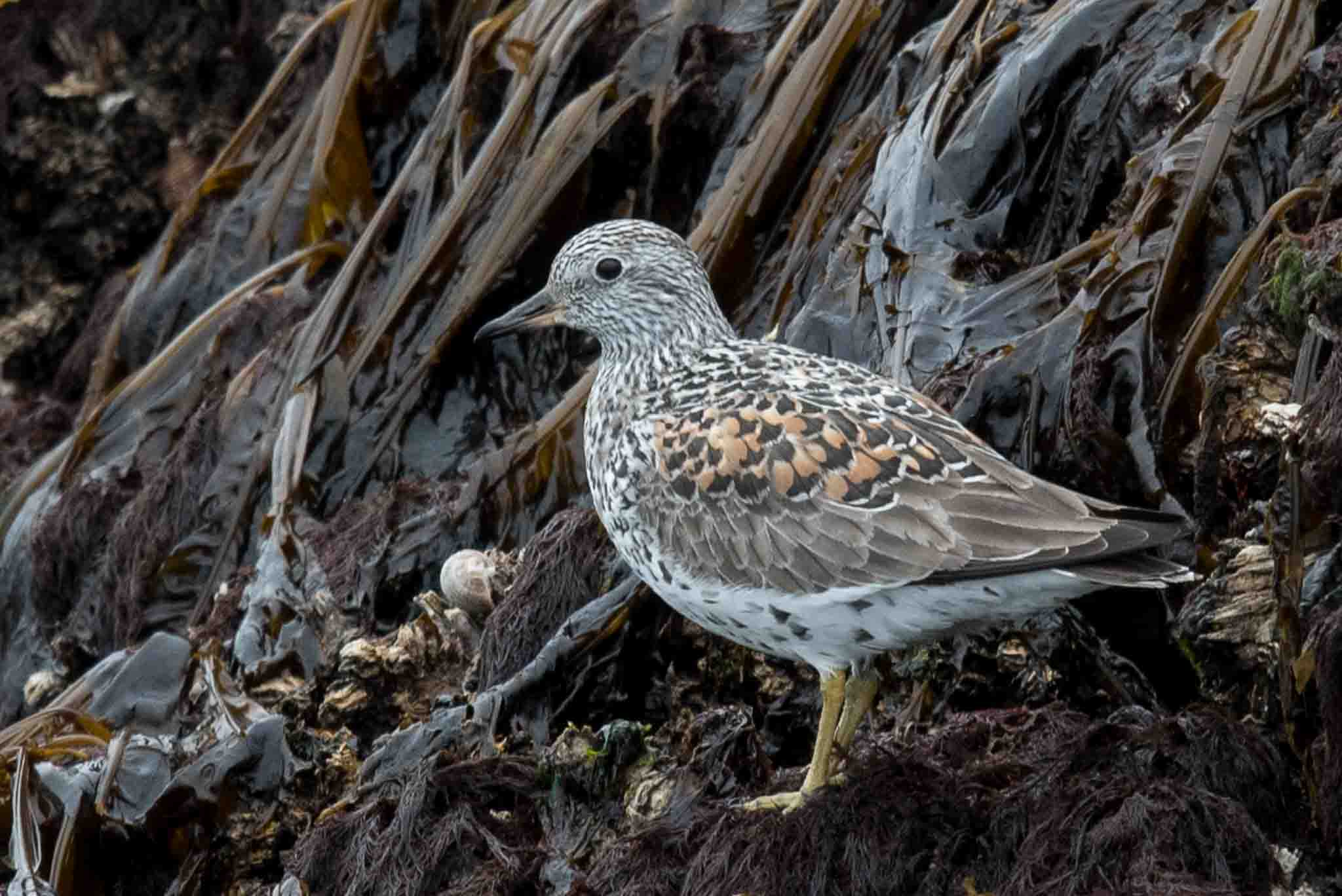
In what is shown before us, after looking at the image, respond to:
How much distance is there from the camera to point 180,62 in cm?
988

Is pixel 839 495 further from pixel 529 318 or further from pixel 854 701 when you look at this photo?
pixel 529 318

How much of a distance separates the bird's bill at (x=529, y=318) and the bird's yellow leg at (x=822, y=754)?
4.55 feet

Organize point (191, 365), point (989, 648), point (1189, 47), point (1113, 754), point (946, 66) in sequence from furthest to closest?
point (191, 365)
point (946, 66)
point (1189, 47)
point (989, 648)
point (1113, 754)

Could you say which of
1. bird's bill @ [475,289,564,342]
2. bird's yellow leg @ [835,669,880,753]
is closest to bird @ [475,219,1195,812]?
bird's yellow leg @ [835,669,880,753]

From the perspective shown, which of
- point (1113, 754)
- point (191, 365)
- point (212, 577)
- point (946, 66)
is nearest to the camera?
point (1113, 754)

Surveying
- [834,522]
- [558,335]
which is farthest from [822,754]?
[558,335]

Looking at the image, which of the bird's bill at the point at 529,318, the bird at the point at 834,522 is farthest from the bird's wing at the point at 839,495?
the bird's bill at the point at 529,318

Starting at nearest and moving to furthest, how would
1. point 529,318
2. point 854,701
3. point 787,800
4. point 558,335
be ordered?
1. point 787,800
2. point 854,701
3. point 529,318
4. point 558,335

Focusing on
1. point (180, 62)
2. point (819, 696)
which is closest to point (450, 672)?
point (819, 696)

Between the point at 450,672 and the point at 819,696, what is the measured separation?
45.0 inches

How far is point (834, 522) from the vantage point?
14.7 ft

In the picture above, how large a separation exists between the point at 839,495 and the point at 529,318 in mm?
1264

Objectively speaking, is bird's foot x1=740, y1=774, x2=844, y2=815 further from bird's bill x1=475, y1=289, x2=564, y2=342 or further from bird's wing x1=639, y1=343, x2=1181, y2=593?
bird's bill x1=475, y1=289, x2=564, y2=342

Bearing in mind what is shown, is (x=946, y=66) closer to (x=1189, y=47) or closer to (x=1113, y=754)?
(x=1189, y=47)
